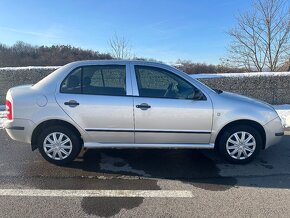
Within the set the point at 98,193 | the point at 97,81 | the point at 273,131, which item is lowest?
the point at 98,193

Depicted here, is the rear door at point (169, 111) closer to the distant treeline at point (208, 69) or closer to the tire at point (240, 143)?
the tire at point (240, 143)

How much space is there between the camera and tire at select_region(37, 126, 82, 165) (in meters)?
4.23

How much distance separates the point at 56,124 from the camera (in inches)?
167

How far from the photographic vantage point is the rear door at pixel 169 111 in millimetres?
4152

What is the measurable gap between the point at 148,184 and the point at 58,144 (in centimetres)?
154

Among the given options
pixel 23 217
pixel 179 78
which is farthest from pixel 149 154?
pixel 23 217

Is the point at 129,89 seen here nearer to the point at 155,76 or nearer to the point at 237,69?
the point at 155,76

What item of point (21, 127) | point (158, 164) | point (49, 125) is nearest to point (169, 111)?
point (158, 164)

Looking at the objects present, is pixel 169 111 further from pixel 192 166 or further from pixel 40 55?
pixel 40 55

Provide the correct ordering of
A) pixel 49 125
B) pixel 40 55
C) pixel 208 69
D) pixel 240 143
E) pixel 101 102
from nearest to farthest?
pixel 101 102
pixel 49 125
pixel 240 143
pixel 208 69
pixel 40 55

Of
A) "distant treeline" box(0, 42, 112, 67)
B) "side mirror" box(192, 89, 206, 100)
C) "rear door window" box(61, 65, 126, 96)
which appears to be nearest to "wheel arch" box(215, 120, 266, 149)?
"side mirror" box(192, 89, 206, 100)

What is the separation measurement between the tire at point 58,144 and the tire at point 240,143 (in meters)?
2.27

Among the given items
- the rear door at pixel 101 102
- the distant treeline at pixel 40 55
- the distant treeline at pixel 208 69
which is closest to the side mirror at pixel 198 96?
the rear door at pixel 101 102

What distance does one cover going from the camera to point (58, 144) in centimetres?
425
